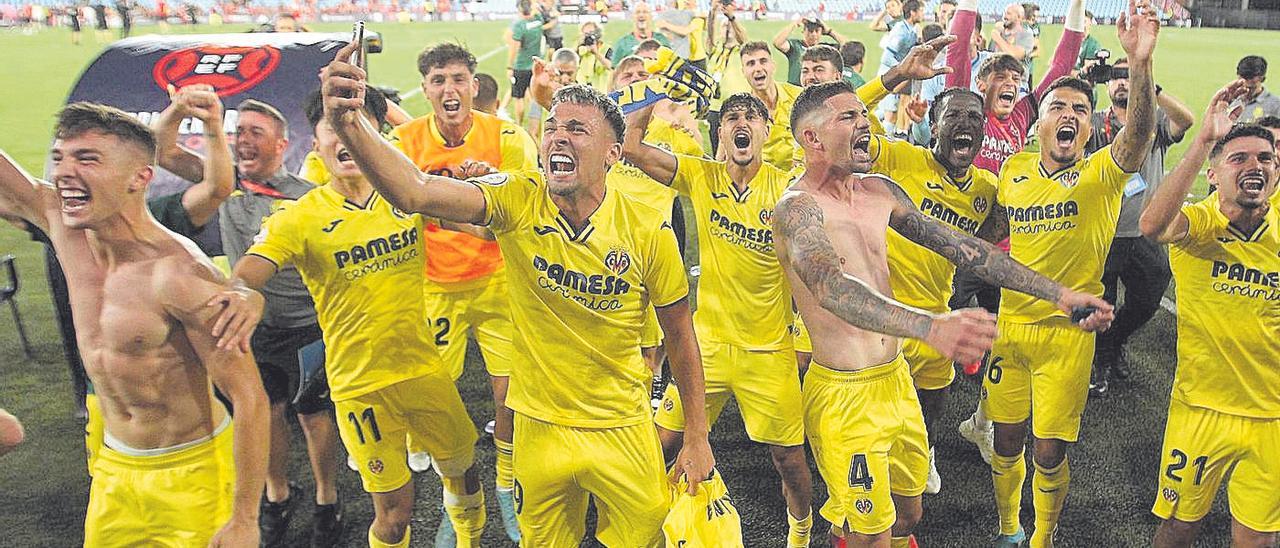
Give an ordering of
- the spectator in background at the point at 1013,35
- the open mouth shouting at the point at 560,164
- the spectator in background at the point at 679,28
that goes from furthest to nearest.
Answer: the spectator in background at the point at 679,28
the spectator in background at the point at 1013,35
the open mouth shouting at the point at 560,164

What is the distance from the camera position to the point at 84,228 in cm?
308

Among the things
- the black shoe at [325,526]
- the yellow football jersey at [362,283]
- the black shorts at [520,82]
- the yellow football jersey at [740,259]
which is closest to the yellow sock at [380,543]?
the black shoe at [325,526]

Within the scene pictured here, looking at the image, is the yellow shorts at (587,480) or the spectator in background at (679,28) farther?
the spectator in background at (679,28)

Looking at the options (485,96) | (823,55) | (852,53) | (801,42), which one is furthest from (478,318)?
(801,42)

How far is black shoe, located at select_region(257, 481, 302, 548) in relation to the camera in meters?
5.03

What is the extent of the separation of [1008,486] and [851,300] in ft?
7.15

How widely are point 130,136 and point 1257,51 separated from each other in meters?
33.6

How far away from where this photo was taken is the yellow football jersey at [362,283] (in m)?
4.20

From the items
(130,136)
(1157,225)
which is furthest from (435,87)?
(1157,225)

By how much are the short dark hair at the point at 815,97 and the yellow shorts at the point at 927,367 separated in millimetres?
1526

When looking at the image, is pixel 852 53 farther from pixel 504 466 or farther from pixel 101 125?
pixel 101 125

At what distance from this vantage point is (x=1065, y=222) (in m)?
4.76

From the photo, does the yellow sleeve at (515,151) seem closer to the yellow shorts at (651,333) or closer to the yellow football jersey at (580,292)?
the yellow shorts at (651,333)

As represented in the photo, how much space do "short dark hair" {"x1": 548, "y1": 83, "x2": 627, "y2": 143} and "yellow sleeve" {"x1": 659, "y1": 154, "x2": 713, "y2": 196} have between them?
1332mm
